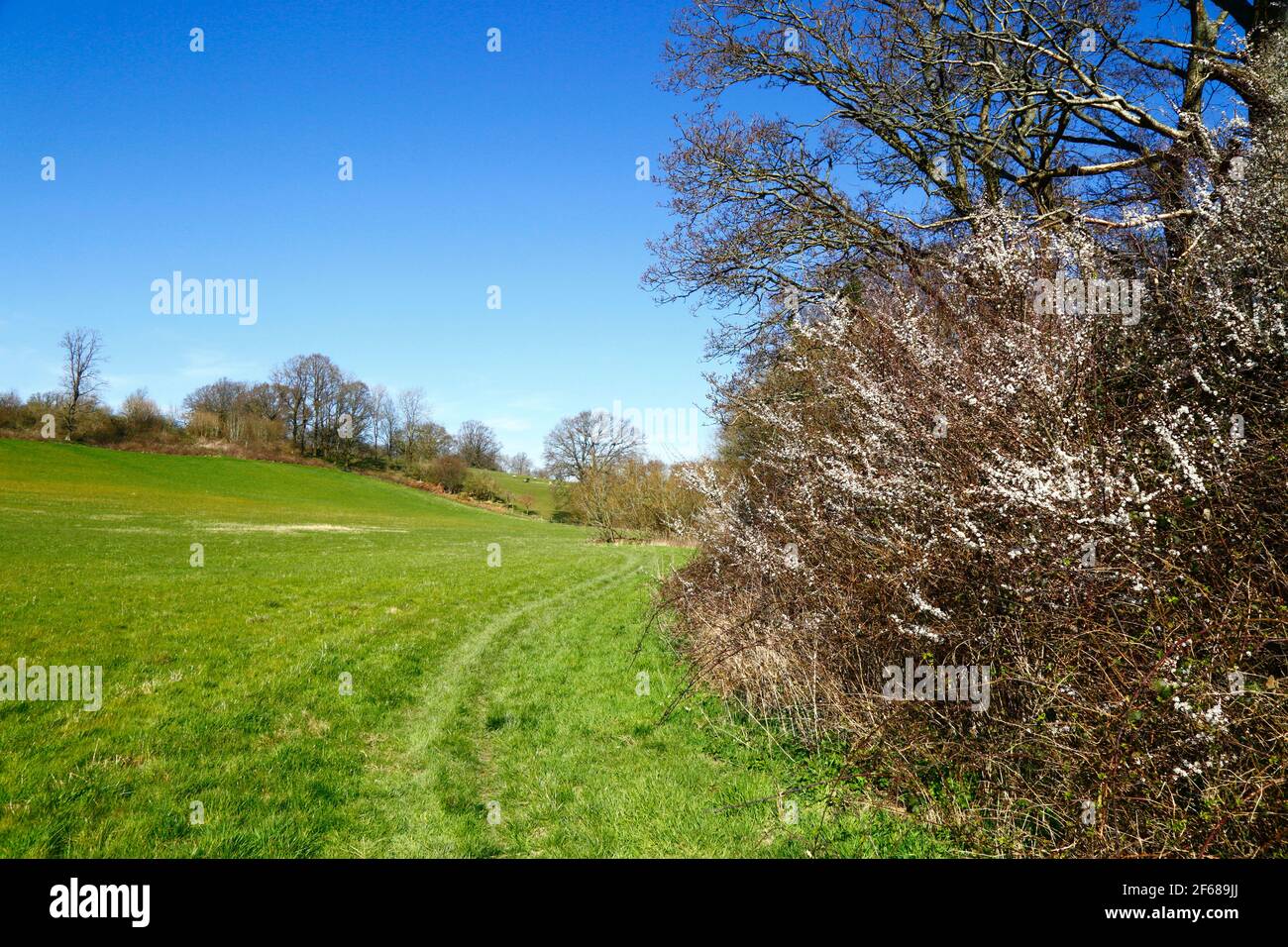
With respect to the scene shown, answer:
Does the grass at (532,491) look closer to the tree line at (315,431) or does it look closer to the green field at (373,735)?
the tree line at (315,431)

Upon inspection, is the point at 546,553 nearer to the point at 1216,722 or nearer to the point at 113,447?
the point at 1216,722

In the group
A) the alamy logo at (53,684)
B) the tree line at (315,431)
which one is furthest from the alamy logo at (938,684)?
the tree line at (315,431)

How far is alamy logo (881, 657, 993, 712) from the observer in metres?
4.07

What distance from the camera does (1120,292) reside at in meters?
4.54

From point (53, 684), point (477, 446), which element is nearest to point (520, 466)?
point (477, 446)

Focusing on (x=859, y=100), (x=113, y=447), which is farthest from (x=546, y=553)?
(x=113, y=447)

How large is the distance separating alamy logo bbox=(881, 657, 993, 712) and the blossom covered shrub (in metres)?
0.07

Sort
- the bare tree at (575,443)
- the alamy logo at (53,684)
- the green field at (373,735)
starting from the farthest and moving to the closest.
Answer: the bare tree at (575,443)
the alamy logo at (53,684)
the green field at (373,735)

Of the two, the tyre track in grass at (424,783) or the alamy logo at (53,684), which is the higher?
the alamy logo at (53,684)

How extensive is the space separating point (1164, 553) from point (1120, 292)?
220 centimetres

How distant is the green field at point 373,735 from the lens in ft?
14.1
